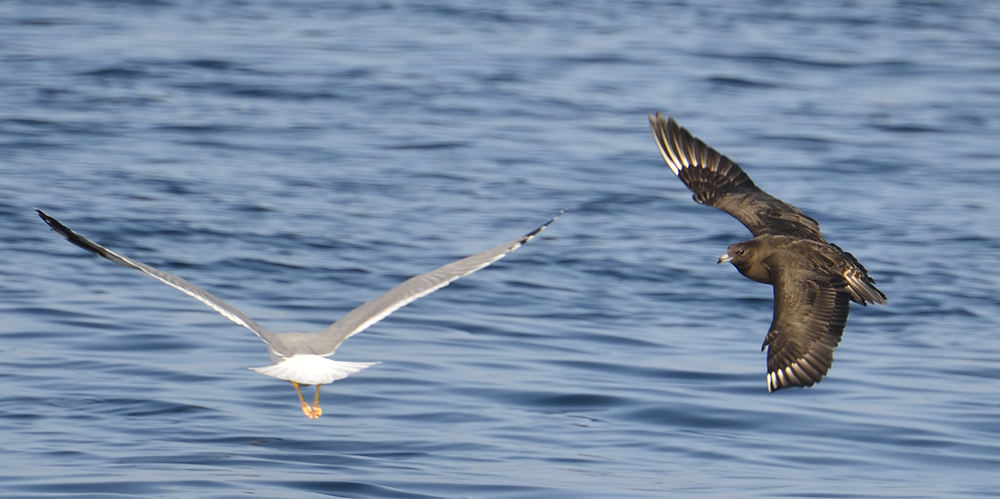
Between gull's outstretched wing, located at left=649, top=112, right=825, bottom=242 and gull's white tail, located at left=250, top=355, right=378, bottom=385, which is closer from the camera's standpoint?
gull's white tail, located at left=250, top=355, right=378, bottom=385

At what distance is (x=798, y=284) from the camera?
738 centimetres

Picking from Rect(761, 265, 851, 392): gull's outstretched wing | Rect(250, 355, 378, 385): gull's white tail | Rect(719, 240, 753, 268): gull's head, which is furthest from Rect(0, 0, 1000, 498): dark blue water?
Rect(250, 355, 378, 385): gull's white tail

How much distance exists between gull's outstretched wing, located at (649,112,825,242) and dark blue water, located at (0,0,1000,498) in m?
1.32

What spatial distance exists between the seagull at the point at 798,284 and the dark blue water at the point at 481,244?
936 mm

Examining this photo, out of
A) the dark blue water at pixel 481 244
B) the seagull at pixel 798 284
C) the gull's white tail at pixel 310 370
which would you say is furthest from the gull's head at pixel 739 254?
the gull's white tail at pixel 310 370

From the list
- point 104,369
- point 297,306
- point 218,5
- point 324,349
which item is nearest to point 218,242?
point 297,306

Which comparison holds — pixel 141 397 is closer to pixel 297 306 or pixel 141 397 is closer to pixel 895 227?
pixel 297 306

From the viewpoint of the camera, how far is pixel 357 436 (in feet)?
27.4

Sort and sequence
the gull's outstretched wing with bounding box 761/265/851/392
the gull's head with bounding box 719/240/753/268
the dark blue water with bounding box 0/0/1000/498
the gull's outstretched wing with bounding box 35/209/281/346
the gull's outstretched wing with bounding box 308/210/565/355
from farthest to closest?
the dark blue water with bounding box 0/0/1000/498, the gull's head with bounding box 719/240/753/268, the gull's outstretched wing with bounding box 761/265/851/392, the gull's outstretched wing with bounding box 308/210/565/355, the gull's outstretched wing with bounding box 35/209/281/346

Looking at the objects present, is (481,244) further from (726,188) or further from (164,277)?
(164,277)

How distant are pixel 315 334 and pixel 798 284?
8.24 ft

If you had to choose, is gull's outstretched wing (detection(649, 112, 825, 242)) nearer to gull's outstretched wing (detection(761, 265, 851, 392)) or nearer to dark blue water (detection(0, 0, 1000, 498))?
gull's outstretched wing (detection(761, 265, 851, 392))

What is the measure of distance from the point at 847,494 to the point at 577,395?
1.99 m

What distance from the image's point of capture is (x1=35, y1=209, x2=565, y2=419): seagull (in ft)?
19.0
